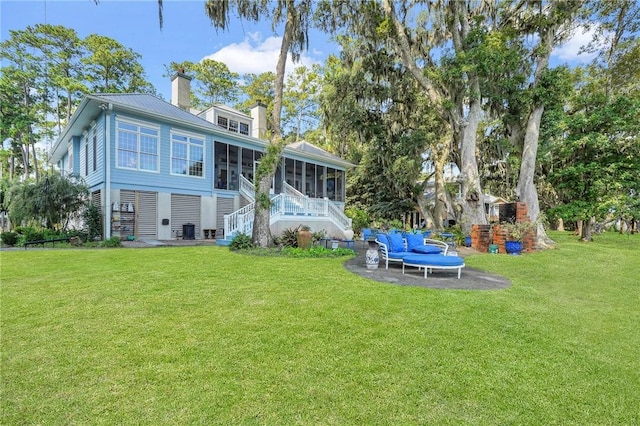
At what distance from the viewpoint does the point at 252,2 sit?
11.0 m

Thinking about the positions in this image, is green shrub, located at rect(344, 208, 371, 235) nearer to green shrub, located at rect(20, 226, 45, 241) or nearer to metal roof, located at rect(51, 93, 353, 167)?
metal roof, located at rect(51, 93, 353, 167)

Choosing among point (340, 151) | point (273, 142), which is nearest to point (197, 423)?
point (273, 142)

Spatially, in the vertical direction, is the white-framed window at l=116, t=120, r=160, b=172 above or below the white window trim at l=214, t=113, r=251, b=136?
below

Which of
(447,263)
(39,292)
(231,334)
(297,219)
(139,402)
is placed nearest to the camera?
(139,402)

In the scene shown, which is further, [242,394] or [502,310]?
[502,310]

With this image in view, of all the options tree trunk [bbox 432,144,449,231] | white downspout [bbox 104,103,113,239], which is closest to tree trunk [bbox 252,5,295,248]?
white downspout [bbox 104,103,113,239]

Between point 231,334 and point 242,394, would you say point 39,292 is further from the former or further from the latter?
Result: point 242,394

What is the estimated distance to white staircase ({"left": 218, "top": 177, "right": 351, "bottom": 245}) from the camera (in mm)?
11969

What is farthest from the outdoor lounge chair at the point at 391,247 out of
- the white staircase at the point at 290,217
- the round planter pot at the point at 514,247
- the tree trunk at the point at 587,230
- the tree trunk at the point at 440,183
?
the tree trunk at the point at 587,230

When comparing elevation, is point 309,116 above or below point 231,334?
above

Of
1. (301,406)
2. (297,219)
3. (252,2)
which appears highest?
(252,2)

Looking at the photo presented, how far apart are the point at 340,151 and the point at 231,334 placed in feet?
81.7

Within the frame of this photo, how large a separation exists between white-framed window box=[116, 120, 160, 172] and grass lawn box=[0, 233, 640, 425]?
7811 millimetres

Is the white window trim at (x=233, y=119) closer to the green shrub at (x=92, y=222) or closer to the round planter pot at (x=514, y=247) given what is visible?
the green shrub at (x=92, y=222)
